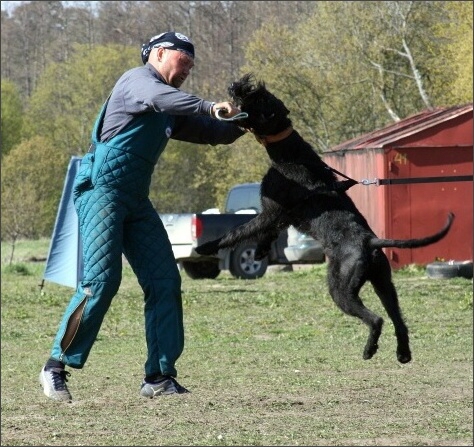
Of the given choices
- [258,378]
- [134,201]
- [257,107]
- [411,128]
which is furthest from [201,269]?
[257,107]

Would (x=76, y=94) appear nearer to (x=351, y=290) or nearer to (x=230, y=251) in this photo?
(x=230, y=251)

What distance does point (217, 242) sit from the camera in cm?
541

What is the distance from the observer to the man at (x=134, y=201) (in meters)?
5.24

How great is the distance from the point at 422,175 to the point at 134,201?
15.0 m

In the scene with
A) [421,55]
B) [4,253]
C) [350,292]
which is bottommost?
[4,253]

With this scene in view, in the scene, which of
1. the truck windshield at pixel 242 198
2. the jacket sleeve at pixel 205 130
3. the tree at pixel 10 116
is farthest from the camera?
the tree at pixel 10 116

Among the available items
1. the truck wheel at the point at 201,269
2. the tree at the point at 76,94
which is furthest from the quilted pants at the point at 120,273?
the tree at the point at 76,94

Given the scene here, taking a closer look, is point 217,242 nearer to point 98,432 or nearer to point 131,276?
point 98,432

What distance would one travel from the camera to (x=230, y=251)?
16500 millimetres

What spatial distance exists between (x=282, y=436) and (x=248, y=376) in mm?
2896

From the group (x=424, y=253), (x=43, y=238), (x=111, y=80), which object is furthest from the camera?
(x=111, y=80)

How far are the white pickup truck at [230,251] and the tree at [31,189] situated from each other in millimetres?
11491

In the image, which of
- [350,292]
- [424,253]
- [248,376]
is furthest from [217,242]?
[424,253]

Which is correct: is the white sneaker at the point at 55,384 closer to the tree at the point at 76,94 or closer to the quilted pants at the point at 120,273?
the quilted pants at the point at 120,273
